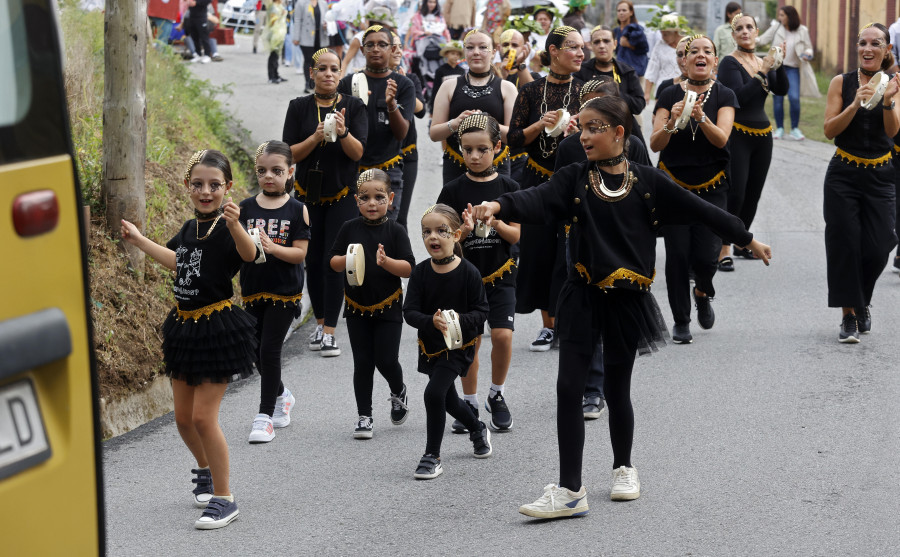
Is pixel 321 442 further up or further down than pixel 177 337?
further down

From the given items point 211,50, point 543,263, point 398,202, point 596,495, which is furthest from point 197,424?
point 211,50

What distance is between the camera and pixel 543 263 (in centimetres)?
822

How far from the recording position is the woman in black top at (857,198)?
8641mm

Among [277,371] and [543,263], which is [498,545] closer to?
[277,371]

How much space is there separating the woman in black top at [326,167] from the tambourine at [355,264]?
1.93 metres

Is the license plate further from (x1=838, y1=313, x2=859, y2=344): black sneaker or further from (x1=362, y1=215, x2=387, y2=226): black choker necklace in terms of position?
(x1=838, y1=313, x2=859, y2=344): black sneaker

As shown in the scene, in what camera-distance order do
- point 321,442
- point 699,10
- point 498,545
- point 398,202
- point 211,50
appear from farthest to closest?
point 699,10
point 211,50
point 398,202
point 321,442
point 498,545

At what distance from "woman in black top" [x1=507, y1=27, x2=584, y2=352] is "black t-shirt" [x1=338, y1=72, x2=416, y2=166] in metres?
1.40

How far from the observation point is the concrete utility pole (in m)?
8.55

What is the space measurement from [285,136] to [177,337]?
3.38m

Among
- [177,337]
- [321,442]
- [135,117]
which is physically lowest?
[321,442]

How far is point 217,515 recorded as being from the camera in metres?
5.46

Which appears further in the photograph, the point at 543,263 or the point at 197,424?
the point at 543,263

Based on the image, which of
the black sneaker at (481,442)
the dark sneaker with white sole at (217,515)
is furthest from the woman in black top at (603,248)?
the dark sneaker with white sole at (217,515)
